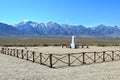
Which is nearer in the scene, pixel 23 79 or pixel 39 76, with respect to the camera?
pixel 23 79

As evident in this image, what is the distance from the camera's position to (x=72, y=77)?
19.2 metres

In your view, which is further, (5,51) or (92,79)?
(5,51)

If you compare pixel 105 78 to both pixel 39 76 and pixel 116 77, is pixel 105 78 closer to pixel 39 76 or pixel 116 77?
pixel 116 77

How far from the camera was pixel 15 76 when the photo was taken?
19.7 metres

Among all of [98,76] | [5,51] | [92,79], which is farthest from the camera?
[5,51]

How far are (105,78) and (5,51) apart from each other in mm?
30435

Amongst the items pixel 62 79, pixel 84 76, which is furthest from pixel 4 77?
pixel 84 76

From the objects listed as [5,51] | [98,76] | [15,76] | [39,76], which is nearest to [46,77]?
[39,76]

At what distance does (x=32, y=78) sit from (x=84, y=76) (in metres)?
3.65

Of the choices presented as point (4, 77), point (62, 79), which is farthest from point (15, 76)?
point (62, 79)

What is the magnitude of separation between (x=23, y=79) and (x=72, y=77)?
334cm

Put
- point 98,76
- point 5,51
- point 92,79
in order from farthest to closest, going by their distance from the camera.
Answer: point 5,51 < point 98,76 < point 92,79

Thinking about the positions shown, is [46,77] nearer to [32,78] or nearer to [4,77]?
[32,78]

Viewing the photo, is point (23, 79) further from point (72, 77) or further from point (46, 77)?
point (72, 77)
